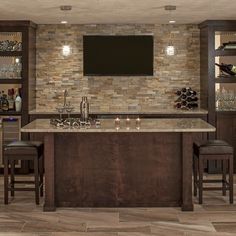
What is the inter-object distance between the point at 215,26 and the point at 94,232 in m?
4.17

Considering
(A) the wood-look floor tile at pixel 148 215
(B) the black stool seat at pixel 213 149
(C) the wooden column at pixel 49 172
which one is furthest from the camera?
(B) the black stool seat at pixel 213 149

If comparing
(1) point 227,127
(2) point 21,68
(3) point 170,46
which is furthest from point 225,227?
(2) point 21,68

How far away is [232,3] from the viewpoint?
664 centimetres

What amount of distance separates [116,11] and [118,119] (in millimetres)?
1831

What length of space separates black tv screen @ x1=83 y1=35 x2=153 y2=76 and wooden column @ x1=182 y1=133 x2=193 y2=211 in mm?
3039

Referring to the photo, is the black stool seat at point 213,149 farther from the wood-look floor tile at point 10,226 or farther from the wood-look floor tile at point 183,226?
the wood-look floor tile at point 10,226

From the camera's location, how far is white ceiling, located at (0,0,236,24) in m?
6.54

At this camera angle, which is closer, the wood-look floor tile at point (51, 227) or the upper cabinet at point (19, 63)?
the wood-look floor tile at point (51, 227)

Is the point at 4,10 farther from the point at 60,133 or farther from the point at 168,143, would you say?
the point at 168,143

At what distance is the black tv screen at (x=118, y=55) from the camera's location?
28.5 feet

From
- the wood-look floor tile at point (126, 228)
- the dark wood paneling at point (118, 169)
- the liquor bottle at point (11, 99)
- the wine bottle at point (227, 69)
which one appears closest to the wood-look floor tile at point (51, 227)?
the wood-look floor tile at point (126, 228)

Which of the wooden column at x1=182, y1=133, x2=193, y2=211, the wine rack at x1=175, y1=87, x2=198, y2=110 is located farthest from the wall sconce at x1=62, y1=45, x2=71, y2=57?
the wooden column at x1=182, y1=133, x2=193, y2=211

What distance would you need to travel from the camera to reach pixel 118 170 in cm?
596

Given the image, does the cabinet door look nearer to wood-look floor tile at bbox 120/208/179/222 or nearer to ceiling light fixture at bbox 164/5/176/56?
ceiling light fixture at bbox 164/5/176/56
